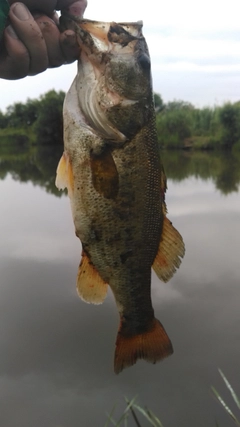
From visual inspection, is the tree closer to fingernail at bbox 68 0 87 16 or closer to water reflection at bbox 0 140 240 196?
water reflection at bbox 0 140 240 196

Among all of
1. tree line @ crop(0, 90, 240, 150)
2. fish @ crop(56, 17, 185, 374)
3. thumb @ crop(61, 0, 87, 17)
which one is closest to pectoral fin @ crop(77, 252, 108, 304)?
fish @ crop(56, 17, 185, 374)

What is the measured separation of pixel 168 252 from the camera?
8.32ft

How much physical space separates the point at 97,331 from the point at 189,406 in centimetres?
290

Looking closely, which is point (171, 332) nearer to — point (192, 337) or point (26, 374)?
point (192, 337)

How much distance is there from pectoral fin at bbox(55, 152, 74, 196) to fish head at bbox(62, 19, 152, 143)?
0.73ft

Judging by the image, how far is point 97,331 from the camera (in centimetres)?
929

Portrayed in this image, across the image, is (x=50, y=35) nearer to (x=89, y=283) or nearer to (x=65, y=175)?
(x=65, y=175)

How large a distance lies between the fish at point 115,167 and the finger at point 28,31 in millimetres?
165

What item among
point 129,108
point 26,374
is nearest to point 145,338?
point 129,108

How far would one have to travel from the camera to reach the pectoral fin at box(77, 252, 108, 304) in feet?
8.16

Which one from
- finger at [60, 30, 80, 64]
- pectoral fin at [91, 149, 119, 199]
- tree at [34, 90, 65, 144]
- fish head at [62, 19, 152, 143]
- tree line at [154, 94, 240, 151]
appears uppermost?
tree at [34, 90, 65, 144]

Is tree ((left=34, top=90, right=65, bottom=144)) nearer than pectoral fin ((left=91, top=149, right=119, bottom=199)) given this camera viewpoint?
No

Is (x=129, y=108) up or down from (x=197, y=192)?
down

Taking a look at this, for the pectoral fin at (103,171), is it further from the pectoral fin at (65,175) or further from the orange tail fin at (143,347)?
the orange tail fin at (143,347)
